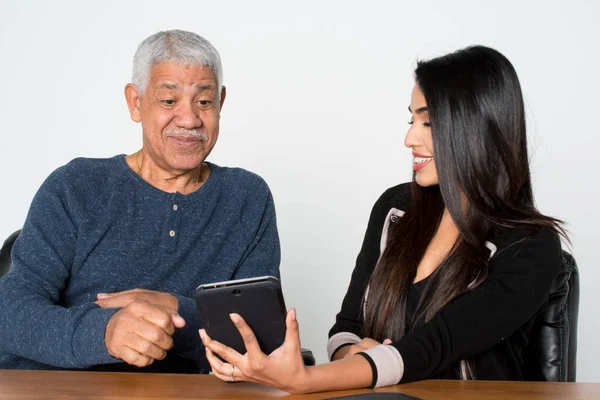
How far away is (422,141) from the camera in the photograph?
238 cm

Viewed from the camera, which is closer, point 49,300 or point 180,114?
point 49,300

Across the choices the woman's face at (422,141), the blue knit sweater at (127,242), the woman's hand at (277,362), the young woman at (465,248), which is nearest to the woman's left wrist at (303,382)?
the woman's hand at (277,362)

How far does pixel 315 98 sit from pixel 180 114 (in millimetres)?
1597

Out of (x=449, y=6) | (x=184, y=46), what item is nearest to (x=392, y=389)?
(x=184, y=46)

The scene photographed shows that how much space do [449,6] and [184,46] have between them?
1.93 m

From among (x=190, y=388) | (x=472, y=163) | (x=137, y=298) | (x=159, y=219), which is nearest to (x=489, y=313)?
(x=472, y=163)

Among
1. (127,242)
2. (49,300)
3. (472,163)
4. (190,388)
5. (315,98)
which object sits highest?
(315,98)

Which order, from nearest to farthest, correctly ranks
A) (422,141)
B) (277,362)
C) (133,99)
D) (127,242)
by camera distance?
(277,362)
(422,141)
(127,242)
(133,99)

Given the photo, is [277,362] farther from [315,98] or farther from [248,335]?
[315,98]

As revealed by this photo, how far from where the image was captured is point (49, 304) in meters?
2.23

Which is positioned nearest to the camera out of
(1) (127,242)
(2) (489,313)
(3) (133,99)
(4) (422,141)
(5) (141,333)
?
(5) (141,333)

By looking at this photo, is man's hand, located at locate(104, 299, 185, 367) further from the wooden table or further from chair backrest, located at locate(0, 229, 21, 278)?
chair backrest, located at locate(0, 229, 21, 278)

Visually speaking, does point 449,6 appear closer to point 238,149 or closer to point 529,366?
point 238,149

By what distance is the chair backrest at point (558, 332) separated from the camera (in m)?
2.28
